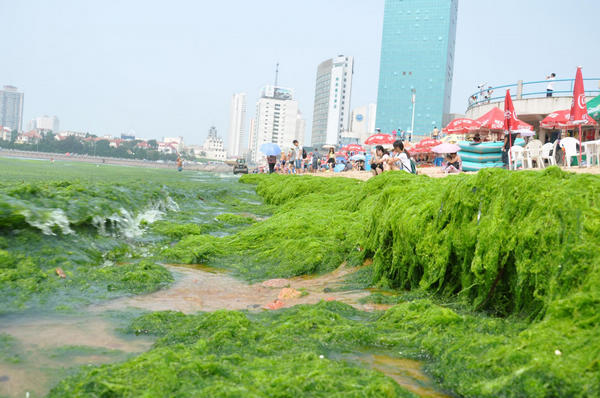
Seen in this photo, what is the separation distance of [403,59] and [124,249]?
382 feet

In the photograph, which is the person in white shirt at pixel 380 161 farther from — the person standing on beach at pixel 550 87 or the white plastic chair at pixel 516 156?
the person standing on beach at pixel 550 87

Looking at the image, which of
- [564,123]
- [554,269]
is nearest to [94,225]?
[554,269]

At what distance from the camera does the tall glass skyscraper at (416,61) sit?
110062mm

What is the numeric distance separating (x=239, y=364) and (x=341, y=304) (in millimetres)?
1351

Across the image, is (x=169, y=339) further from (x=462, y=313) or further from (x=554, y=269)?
(x=554, y=269)

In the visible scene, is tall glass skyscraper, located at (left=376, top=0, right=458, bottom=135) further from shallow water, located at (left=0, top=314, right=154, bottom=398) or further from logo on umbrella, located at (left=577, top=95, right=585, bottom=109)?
shallow water, located at (left=0, top=314, right=154, bottom=398)

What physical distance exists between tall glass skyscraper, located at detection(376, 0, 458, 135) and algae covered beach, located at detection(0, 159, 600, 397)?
4359 inches

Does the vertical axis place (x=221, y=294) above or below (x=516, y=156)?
below

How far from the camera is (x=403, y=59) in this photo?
373 feet

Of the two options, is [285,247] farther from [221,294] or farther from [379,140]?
[379,140]

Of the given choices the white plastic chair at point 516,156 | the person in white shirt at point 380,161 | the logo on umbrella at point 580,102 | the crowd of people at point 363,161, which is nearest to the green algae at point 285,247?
the crowd of people at point 363,161

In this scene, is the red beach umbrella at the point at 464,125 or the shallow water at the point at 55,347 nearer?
the shallow water at the point at 55,347

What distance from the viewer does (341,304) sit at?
11.7ft

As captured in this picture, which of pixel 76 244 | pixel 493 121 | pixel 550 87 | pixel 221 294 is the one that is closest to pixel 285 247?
pixel 221 294
